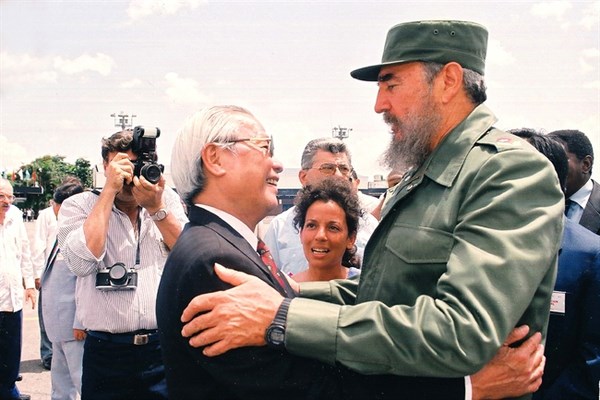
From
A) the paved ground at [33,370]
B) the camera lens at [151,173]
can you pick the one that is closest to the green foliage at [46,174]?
the paved ground at [33,370]

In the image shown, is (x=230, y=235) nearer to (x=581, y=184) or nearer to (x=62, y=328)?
(x=62, y=328)

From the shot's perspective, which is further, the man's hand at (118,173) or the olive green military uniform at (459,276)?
the man's hand at (118,173)

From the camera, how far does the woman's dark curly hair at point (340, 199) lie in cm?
418

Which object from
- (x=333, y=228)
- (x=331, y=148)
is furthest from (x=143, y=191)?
(x=331, y=148)

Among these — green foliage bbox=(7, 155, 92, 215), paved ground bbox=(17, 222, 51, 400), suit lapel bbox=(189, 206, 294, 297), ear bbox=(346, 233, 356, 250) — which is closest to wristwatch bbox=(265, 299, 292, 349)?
suit lapel bbox=(189, 206, 294, 297)

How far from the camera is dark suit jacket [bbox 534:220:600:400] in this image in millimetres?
2988

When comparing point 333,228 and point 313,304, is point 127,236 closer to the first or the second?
point 333,228

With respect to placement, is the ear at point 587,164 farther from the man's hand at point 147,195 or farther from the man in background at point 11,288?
the man in background at point 11,288

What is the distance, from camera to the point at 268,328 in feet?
6.04

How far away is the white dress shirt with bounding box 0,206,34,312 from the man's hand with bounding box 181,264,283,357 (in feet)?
16.9

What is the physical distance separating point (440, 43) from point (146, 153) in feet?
8.02

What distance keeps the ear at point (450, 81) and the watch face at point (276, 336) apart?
1005 mm

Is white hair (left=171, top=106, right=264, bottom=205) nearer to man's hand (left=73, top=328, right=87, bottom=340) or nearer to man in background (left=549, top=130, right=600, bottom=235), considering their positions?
man's hand (left=73, top=328, right=87, bottom=340)

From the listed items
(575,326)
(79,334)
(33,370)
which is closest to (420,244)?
(575,326)
